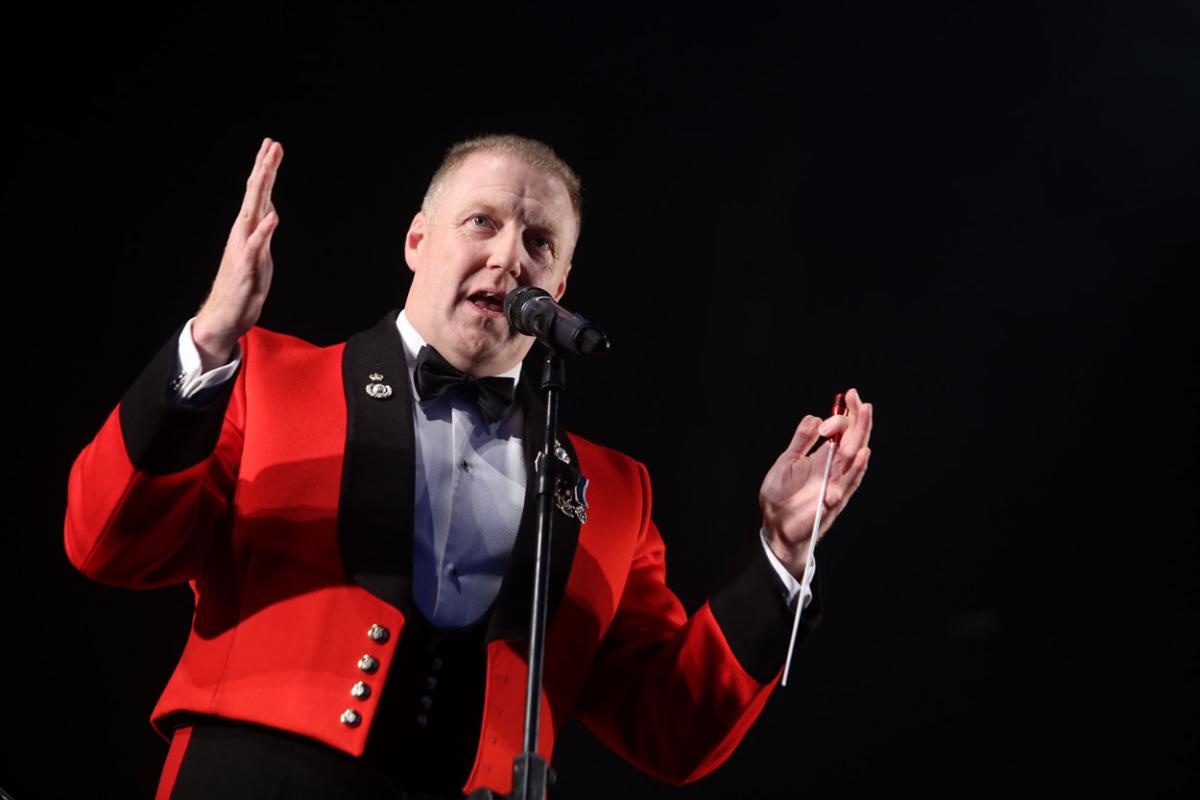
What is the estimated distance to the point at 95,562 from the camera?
179 centimetres

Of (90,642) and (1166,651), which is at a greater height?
(1166,651)

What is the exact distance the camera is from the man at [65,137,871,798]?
69.2 inches

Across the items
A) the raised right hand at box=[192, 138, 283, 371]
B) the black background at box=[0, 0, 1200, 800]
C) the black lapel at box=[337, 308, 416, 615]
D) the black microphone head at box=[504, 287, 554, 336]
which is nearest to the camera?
the raised right hand at box=[192, 138, 283, 371]

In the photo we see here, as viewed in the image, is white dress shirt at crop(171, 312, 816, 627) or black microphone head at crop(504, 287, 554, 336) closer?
black microphone head at crop(504, 287, 554, 336)

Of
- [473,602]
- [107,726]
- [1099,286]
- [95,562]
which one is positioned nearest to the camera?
[95,562]

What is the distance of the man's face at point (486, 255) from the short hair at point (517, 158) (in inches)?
0.8

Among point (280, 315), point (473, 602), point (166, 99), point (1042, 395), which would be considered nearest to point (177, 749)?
point (473, 602)

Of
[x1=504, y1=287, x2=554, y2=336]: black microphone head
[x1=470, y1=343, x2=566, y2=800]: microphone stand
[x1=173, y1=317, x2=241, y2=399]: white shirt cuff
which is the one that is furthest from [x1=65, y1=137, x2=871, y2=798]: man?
[x1=504, y1=287, x2=554, y2=336]: black microphone head

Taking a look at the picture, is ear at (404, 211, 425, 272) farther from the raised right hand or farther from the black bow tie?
the raised right hand

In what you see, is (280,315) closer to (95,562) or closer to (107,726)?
(107,726)

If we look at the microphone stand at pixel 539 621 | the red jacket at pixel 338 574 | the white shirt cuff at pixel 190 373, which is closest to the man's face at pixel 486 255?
the red jacket at pixel 338 574

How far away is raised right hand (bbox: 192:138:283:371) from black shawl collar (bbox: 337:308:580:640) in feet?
1.18

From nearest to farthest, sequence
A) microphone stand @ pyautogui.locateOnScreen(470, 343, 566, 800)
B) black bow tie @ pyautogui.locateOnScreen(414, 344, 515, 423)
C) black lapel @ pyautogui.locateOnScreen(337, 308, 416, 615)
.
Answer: microphone stand @ pyautogui.locateOnScreen(470, 343, 566, 800) < black lapel @ pyautogui.locateOnScreen(337, 308, 416, 615) < black bow tie @ pyautogui.locateOnScreen(414, 344, 515, 423)

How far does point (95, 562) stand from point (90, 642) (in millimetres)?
1019
